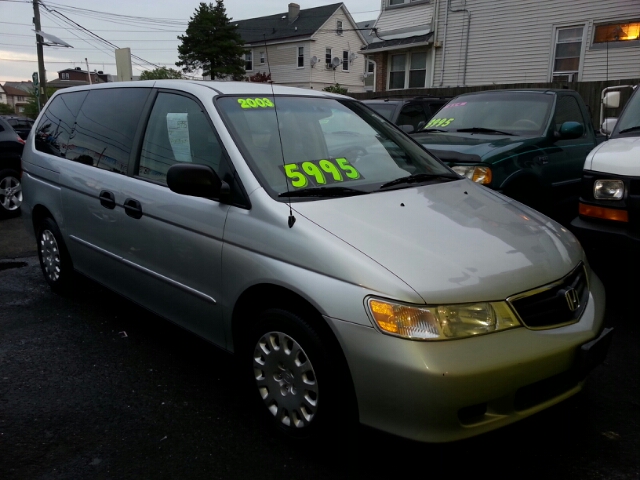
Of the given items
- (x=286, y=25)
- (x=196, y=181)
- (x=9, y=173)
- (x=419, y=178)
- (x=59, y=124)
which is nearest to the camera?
(x=196, y=181)

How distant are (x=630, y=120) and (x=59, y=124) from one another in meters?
5.18

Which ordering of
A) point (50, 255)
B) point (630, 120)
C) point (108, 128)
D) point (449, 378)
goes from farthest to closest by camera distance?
1. point (630, 120)
2. point (50, 255)
3. point (108, 128)
4. point (449, 378)

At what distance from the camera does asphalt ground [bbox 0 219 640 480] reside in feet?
8.48

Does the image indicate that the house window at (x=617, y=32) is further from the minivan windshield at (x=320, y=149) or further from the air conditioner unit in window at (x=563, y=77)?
the minivan windshield at (x=320, y=149)

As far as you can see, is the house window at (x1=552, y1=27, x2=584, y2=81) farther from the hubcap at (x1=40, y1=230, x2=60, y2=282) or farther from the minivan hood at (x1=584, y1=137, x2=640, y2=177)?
the hubcap at (x1=40, y1=230, x2=60, y2=282)

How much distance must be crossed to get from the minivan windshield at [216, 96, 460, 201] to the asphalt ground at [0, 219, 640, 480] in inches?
50.8

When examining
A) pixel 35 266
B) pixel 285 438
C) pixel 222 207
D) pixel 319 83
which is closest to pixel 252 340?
pixel 285 438

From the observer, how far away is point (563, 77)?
1525 centimetres

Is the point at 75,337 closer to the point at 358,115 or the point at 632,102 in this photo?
the point at 358,115

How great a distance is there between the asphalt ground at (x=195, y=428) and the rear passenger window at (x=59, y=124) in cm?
156

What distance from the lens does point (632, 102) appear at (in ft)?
17.3

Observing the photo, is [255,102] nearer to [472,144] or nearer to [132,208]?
[132,208]

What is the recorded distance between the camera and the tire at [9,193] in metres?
8.55

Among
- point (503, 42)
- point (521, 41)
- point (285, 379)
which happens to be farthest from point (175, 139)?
point (503, 42)
